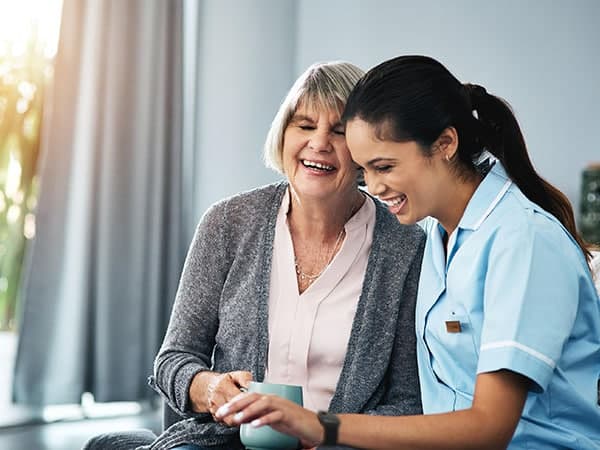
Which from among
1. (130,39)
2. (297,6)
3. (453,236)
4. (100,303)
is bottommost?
(100,303)

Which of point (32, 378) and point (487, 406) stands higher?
point (487, 406)

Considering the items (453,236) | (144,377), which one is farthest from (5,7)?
(453,236)

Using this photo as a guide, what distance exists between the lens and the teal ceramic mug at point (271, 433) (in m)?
1.40

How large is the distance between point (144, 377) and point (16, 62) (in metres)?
1.58

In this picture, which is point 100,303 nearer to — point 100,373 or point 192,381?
point 100,373

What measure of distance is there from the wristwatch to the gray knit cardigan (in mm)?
498

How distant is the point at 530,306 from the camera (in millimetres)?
1341

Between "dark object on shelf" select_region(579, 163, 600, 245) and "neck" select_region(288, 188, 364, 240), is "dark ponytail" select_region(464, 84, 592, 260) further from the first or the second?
"dark object on shelf" select_region(579, 163, 600, 245)

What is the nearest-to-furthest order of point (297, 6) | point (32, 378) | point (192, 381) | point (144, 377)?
1. point (192, 381)
2. point (32, 378)
3. point (144, 377)
4. point (297, 6)

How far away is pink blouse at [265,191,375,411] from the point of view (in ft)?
6.04

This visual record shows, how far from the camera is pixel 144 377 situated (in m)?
4.02

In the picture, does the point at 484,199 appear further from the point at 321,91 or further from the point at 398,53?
the point at 398,53

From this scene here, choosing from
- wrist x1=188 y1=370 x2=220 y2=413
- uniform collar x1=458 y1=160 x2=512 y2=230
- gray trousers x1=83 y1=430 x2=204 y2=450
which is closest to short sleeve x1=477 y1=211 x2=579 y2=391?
uniform collar x1=458 y1=160 x2=512 y2=230

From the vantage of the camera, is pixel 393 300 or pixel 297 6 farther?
pixel 297 6
